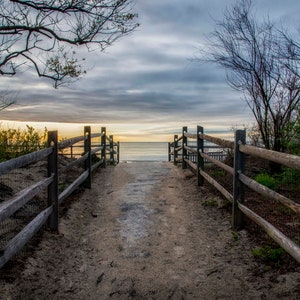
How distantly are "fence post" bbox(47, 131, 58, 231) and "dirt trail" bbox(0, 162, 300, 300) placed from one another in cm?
26

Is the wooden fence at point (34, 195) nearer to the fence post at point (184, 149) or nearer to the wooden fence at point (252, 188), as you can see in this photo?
the wooden fence at point (252, 188)

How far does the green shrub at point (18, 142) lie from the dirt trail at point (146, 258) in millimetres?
4645

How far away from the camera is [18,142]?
500 inches

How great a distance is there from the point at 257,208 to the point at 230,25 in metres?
7.39

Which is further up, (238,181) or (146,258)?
(238,181)

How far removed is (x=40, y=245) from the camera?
533 centimetres

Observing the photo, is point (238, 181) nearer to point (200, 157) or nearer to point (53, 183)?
point (53, 183)

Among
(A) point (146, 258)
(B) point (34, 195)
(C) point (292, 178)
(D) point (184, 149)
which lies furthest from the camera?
(D) point (184, 149)

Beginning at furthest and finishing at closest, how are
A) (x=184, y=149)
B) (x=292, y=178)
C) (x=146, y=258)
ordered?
(x=184, y=149) < (x=292, y=178) < (x=146, y=258)

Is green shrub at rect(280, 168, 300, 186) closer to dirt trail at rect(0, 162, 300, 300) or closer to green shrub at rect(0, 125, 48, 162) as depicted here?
dirt trail at rect(0, 162, 300, 300)

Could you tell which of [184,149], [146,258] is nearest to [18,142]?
[184,149]

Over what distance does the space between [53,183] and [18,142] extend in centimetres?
729

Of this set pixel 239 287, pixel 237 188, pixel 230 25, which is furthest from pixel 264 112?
pixel 239 287

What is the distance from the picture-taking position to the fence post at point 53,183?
5.97 metres
